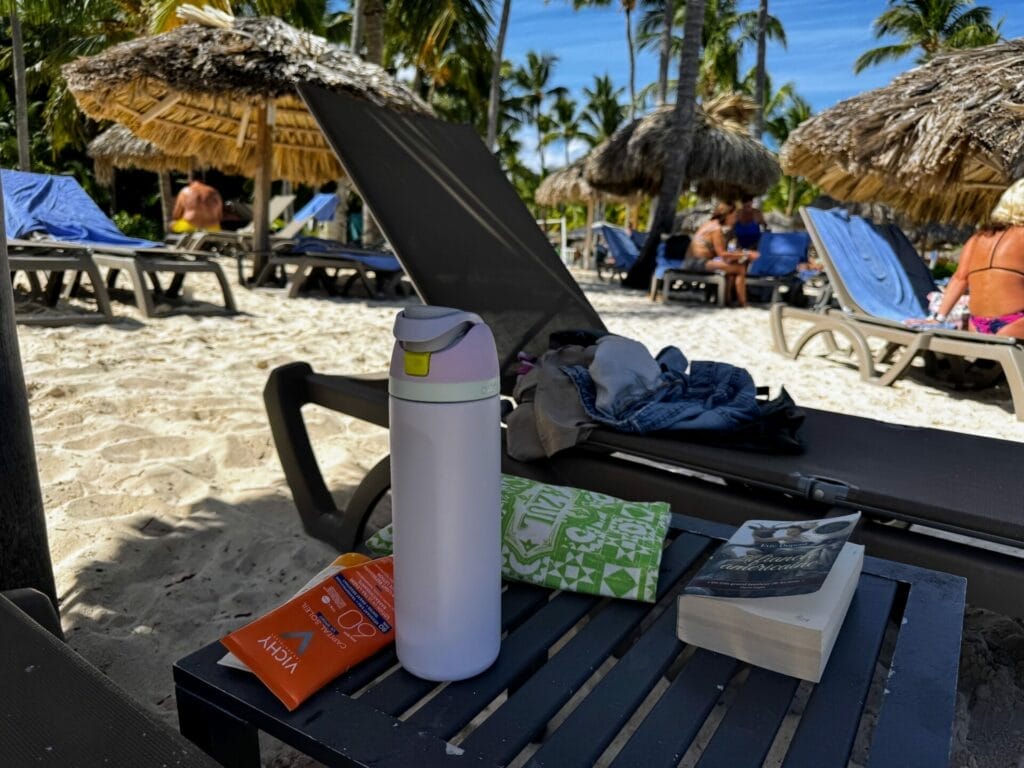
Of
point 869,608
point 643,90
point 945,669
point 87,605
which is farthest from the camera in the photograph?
point 643,90

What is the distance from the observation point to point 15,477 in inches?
54.3

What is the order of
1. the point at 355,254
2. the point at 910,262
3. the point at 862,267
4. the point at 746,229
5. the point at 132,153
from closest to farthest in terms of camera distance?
the point at 862,267 < the point at 910,262 < the point at 355,254 < the point at 746,229 < the point at 132,153

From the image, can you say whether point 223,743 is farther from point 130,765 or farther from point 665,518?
point 665,518

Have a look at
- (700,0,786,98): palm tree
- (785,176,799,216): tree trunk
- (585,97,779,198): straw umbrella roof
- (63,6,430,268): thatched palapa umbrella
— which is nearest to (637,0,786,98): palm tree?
(700,0,786,98): palm tree

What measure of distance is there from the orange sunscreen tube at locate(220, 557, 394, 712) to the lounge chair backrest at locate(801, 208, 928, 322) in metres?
4.50

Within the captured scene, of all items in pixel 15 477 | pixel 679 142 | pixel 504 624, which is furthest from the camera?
pixel 679 142

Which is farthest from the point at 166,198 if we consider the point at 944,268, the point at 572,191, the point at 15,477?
the point at 944,268

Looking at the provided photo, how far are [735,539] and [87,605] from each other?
Result: 1531 mm

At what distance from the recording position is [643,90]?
34.6 metres

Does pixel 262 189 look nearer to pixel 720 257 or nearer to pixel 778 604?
pixel 720 257

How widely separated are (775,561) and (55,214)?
22.0 ft

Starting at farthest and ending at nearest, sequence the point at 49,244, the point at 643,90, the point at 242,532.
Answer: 1. the point at 643,90
2. the point at 49,244
3. the point at 242,532

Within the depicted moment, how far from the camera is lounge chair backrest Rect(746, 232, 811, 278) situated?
939 cm

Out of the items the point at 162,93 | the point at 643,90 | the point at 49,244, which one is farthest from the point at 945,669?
the point at 643,90
